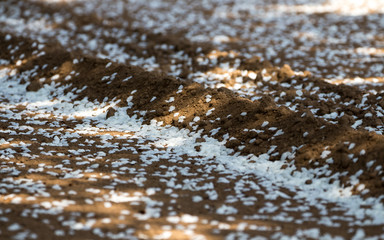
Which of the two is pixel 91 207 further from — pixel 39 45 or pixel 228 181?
pixel 39 45

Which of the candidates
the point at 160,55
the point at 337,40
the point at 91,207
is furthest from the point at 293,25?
the point at 91,207

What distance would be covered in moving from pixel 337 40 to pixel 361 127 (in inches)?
237

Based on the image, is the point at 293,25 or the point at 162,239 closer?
the point at 162,239

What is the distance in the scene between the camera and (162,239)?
3646mm

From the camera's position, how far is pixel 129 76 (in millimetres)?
7352

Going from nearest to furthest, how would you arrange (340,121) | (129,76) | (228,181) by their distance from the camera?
(228,181) → (340,121) → (129,76)

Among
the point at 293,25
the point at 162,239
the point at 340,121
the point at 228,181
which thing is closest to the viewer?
the point at 162,239

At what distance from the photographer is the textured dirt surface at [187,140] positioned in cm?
393

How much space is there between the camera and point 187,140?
19.0 ft

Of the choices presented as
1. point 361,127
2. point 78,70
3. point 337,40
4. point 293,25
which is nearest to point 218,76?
point 78,70

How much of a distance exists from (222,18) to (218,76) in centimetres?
569

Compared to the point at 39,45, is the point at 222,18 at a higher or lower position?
higher

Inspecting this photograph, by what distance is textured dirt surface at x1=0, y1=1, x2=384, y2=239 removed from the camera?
3.93m

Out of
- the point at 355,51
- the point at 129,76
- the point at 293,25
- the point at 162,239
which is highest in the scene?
the point at 293,25
